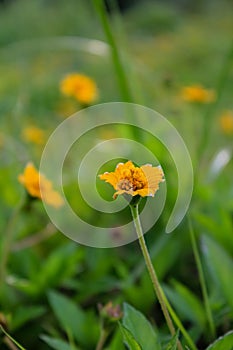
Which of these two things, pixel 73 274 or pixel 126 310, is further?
pixel 73 274

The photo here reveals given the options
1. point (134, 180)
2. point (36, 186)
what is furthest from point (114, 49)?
point (134, 180)

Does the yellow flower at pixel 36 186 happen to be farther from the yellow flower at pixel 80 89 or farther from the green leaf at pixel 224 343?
the yellow flower at pixel 80 89

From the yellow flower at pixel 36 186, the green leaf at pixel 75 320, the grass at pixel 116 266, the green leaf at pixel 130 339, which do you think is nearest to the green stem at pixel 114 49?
the grass at pixel 116 266

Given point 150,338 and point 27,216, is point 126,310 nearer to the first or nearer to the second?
point 150,338

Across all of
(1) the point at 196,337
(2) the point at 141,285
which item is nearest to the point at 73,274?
(2) the point at 141,285

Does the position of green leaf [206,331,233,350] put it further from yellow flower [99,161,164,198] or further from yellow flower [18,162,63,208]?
yellow flower [18,162,63,208]

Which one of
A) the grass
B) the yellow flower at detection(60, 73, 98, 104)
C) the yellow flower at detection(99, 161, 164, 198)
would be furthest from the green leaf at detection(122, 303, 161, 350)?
the yellow flower at detection(60, 73, 98, 104)

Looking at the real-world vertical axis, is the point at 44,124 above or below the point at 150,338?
below
